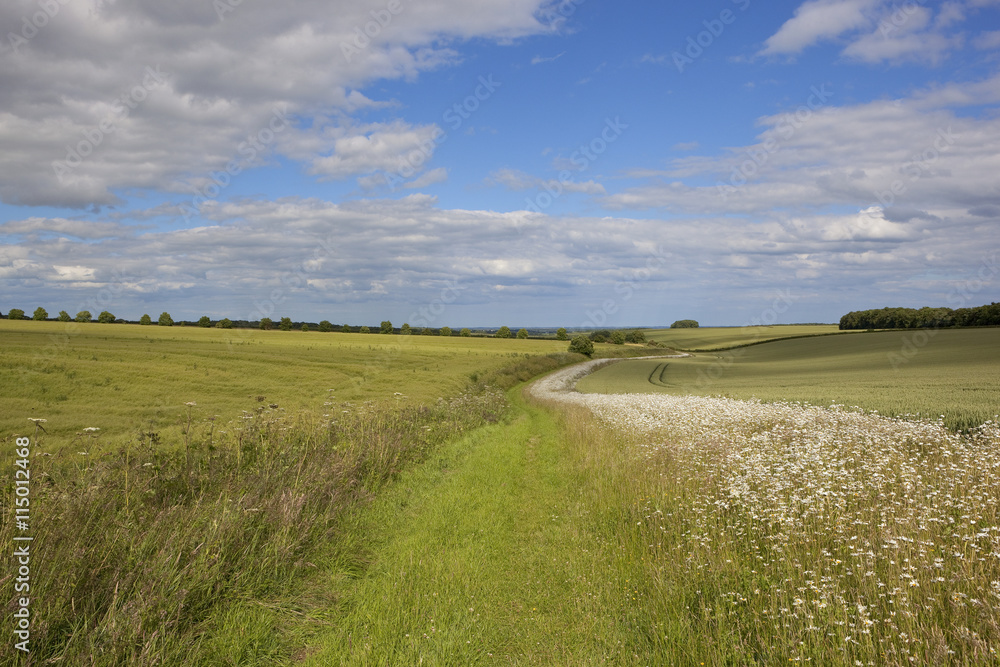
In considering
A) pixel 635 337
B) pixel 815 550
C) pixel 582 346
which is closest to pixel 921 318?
pixel 582 346

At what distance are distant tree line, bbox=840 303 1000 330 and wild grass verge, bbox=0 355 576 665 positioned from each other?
305 feet

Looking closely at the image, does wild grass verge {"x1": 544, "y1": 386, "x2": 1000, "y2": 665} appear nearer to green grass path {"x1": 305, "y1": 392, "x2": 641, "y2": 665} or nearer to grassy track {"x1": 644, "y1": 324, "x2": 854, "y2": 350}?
green grass path {"x1": 305, "y1": 392, "x2": 641, "y2": 665}

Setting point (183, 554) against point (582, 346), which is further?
point (582, 346)

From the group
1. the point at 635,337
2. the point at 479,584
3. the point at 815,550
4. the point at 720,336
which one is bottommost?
the point at 479,584

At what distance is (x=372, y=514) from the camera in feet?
27.8

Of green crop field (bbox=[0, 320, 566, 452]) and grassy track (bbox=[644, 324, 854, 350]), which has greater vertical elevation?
grassy track (bbox=[644, 324, 854, 350])

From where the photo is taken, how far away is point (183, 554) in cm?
534

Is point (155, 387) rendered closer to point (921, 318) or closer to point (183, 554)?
point (183, 554)

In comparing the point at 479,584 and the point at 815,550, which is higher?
the point at 815,550

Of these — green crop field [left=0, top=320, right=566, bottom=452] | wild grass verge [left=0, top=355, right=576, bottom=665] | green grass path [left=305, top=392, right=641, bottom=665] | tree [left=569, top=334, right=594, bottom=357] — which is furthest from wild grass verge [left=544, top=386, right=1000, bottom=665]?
tree [left=569, top=334, right=594, bottom=357]

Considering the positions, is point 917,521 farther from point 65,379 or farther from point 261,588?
point 65,379

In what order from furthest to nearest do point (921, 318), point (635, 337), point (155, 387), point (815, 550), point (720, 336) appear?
point (720, 336), point (635, 337), point (921, 318), point (155, 387), point (815, 550)

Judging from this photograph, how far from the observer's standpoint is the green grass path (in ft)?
16.5

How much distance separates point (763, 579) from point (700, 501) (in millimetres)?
2021
